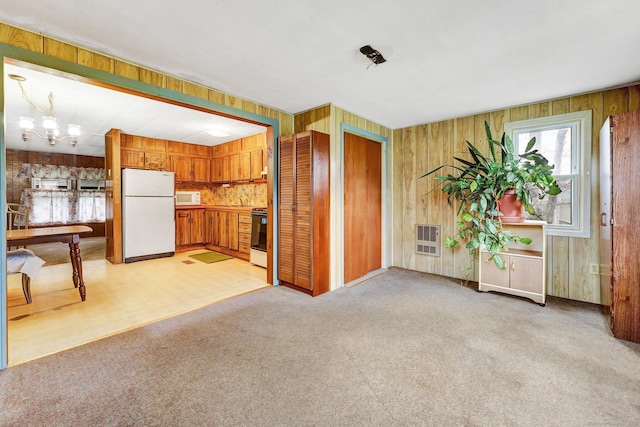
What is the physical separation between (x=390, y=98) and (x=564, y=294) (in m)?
3.13

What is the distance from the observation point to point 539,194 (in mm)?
3309

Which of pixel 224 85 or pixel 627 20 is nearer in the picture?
pixel 627 20

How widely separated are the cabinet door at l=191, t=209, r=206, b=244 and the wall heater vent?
4833 millimetres

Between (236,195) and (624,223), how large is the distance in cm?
630

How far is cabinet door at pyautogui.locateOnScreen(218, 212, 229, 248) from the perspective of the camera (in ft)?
18.9

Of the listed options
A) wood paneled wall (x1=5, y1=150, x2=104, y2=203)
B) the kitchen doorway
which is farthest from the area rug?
wood paneled wall (x1=5, y1=150, x2=104, y2=203)

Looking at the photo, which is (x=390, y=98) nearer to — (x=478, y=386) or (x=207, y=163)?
(x=478, y=386)

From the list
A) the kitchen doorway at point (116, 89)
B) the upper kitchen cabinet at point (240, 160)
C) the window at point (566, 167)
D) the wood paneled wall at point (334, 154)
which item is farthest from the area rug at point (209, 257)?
the window at point (566, 167)

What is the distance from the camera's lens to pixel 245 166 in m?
5.68

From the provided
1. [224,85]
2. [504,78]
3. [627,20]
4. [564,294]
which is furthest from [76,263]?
[564,294]

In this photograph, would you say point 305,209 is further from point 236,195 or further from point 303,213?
point 236,195

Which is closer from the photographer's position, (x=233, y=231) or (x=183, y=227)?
(x=233, y=231)

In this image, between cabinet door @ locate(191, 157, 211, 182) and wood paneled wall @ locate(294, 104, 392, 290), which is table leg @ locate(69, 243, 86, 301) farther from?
cabinet door @ locate(191, 157, 211, 182)

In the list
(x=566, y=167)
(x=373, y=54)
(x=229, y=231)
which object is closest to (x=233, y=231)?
(x=229, y=231)
